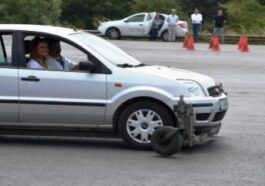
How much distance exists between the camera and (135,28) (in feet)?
132

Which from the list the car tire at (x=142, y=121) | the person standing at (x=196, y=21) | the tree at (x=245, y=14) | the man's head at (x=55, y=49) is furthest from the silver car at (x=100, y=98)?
the tree at (x=245, y=14)

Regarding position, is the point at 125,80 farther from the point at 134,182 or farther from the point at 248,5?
the point at 248,5

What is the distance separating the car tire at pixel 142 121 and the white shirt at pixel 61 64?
0.98m

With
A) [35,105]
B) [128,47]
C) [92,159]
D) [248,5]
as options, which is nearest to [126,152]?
[92,159]

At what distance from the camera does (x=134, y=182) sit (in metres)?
7.91

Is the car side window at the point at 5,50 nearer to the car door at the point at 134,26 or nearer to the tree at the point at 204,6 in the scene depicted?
the car door at the point at 134,26

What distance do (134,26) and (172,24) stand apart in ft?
10.1

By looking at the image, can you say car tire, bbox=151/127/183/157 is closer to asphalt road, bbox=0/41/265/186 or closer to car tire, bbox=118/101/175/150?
asphalt road, bbox=0/41/265/186

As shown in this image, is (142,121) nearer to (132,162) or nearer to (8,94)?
(132,162)

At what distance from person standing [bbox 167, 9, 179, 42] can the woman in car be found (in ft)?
90.9

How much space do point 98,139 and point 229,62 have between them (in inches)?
620

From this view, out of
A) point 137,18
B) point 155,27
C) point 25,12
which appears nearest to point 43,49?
point 155,27

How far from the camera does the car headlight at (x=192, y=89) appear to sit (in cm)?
961

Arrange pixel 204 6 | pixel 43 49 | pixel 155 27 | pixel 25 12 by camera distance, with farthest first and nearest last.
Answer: pixel 204 6
pixel 25 12
pixel 155 27
pixel 43 49
